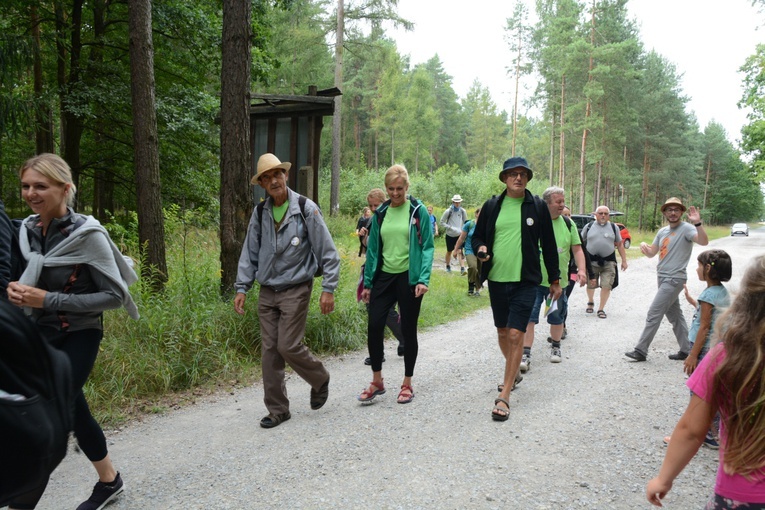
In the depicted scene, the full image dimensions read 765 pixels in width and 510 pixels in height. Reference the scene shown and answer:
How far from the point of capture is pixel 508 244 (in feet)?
16.5

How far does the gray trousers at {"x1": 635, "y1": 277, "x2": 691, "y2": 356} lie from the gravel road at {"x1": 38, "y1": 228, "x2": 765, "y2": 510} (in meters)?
0.43

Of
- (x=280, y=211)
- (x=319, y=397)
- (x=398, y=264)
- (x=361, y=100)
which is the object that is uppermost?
(x=361, y=100)

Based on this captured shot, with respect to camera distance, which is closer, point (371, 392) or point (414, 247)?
point (414, 247)

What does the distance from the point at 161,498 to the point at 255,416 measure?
4.74ft

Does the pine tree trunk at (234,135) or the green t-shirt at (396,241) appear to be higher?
the pine tree trunk at (234,135)

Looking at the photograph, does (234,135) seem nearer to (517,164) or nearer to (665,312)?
(517,164)

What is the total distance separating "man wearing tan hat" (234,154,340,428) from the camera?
181 inches

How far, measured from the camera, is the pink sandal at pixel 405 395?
5.12 metres

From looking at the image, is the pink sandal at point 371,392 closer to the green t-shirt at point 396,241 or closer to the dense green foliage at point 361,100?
the green t-shirt at point 396,241

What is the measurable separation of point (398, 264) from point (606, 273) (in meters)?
6.15

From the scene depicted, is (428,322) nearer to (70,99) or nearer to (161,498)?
(161,498)

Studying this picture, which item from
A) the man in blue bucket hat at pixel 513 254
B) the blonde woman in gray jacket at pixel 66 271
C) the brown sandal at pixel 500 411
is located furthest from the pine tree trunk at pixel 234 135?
the brown sandal at pixel 500 411

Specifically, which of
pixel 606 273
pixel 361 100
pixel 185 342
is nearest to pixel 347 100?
pixel 361 100

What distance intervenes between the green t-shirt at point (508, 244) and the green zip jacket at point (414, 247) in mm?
641
